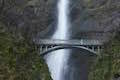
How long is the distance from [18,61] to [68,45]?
2053 centimetres

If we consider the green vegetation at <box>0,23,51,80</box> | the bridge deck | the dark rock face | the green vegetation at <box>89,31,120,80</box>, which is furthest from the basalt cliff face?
the green vegetation at <box>0,23,51,80</box>

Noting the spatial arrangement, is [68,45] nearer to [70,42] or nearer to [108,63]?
[70,42]

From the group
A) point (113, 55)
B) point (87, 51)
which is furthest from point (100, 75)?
point (87, 51)

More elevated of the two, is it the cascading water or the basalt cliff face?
the basalt cliff face

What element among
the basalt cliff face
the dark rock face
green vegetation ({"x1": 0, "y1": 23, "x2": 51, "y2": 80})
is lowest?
the dark rock face

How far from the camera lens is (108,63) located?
168 feet

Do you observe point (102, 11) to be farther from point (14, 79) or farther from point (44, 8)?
point (14, 79)

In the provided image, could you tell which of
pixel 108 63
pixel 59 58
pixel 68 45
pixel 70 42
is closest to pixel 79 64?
pixel 68 45

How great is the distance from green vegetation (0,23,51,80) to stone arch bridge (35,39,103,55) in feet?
30.3

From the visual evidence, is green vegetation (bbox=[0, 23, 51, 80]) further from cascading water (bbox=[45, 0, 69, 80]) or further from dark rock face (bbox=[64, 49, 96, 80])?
cascading water (bbox=[45, 0, 69, 80])

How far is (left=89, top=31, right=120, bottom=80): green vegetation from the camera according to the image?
1893 inches

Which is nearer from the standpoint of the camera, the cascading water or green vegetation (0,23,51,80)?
green vegetation (0,23,51,80)

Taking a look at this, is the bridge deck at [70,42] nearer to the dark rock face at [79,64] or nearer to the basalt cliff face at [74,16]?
the dark rock face at [79,64]

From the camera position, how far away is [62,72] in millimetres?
58406
